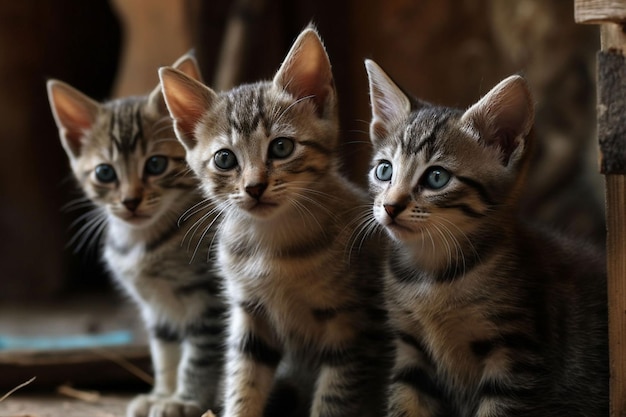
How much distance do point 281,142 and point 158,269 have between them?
731 millimetres

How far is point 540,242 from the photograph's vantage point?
7.79 feet

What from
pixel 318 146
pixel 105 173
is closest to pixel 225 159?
pixel 318 146

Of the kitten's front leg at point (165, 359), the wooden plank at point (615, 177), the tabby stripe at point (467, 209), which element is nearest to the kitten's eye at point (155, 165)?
the kitten's front leg at point (165, 359)

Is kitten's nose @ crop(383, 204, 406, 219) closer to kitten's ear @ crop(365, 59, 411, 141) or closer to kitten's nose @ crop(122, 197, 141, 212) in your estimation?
kitten's ear @ crop(365, 59, 411, 141)

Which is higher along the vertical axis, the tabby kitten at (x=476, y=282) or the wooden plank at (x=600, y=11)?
the wooden plank at (x=600, y=11)

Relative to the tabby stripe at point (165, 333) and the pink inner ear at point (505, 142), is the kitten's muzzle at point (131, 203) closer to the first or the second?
the tabby stripe at point (165, 333)

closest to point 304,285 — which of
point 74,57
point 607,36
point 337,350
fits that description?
point 337,350

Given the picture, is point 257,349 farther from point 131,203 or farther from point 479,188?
point 479,188

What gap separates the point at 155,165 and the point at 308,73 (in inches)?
27.4

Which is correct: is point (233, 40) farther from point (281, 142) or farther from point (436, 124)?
point (436, 124)

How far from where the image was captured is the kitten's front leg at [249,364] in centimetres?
242

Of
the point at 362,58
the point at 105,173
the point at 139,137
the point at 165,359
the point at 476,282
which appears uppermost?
the point at 362,58

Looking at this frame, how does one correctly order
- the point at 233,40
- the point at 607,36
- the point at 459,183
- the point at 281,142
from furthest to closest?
the point at 233,40
the point at 281,142
the point at 459,183
the point at 607,36

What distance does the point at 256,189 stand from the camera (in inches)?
87.8
